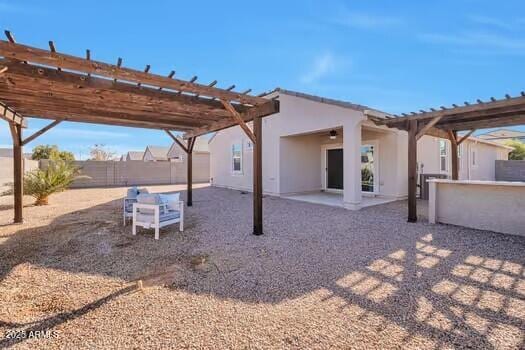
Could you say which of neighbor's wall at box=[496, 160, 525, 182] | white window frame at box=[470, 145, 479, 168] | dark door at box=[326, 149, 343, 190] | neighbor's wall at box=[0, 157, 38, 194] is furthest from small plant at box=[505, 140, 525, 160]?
neighbor's wall at box=[0, 157, 38, 194]

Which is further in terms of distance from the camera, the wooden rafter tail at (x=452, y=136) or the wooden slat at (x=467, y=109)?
the wooden rafter tail at (x=452, y=136)

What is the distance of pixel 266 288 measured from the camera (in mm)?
2961

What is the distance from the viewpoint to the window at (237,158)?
13.5 meters

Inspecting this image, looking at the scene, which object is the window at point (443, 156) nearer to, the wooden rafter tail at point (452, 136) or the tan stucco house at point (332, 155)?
the tan stucco house at point (332, 155)

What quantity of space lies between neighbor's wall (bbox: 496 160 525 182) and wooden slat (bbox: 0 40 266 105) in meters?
19.1

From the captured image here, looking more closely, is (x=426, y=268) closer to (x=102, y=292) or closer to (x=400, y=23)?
(x=102, y=292)

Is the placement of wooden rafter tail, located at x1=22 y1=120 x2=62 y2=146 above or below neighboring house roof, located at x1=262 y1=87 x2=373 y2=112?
below

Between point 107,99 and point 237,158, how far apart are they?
354 inches

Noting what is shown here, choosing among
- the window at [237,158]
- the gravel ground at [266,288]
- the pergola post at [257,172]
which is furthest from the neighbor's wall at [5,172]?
the pergola post at [257,172]

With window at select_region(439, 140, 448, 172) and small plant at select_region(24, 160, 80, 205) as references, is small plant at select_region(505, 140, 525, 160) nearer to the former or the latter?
window at select_region(439, 140, 448, 172)

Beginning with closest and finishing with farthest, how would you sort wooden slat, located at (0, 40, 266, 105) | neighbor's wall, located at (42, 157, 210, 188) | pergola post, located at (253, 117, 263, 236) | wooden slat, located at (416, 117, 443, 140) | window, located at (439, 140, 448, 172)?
wooden slat, located at (0, 40, 266, 105) → pergola post, located at (253, 117, 263, 236) → wooden slat, located at (416, 117, 443, 140) → window, located at (439, 140, 448, 172) → neighbor's wall, located at (42, 157, 210, 188)

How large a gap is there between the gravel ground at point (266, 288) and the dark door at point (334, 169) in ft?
19.6

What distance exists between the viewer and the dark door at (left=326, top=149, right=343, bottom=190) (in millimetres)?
11320

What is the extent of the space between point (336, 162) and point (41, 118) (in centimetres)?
1016
